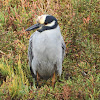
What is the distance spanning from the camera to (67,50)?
4.60 m

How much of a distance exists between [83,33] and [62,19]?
53cm

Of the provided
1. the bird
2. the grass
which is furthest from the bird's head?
the grass

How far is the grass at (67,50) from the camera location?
351 cm

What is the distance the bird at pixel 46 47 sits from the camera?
3652 millimetres

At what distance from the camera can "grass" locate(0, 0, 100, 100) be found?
3510 mm

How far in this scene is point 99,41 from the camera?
15.3 ft

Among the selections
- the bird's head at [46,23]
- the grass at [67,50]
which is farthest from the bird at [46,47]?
the grass at [67,50]

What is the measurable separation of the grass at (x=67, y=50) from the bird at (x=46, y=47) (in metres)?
0.25

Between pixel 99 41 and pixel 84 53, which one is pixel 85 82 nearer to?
pixel 84 53

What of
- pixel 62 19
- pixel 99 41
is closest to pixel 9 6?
pixel 62 19

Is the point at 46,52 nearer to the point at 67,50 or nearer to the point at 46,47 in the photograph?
the point at 46,47

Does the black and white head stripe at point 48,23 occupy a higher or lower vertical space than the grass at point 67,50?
higher

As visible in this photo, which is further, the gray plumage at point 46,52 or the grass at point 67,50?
the gray plumage at point 46,52

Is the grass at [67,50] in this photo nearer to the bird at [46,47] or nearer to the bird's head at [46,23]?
the bird at [46,47]
